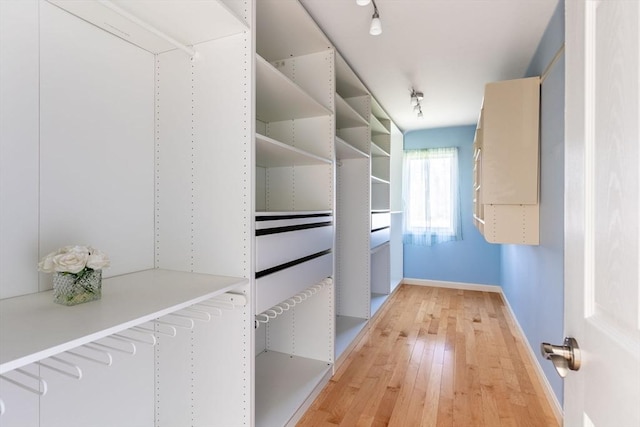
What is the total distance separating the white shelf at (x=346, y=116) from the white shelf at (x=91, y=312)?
1736mm

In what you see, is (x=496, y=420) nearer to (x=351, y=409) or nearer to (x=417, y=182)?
(x=351, y=409)

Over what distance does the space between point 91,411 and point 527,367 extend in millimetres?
2681

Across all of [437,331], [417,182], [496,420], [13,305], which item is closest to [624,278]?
[13,305]

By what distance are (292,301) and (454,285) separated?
12.1ft

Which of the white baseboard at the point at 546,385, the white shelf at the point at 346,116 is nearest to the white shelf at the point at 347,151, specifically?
the white shelf at the point at 346,116

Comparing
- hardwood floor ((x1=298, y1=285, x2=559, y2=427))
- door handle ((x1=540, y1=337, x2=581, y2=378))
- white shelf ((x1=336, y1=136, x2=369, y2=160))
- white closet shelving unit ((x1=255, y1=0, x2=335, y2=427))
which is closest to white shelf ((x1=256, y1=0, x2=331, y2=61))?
white closet shelving unit ((x1=255, y1=0, x2=335, y2=427))

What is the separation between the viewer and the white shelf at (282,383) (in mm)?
1695

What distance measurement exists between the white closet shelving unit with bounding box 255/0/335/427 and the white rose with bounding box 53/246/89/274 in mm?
678

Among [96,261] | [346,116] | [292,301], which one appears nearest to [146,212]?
[96,261]

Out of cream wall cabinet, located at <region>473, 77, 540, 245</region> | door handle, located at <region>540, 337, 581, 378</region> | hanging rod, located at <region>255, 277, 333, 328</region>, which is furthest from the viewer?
cream wall cabinet, located at <region>473, 77, 540, 245</region>

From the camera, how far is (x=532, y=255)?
2.54 metres

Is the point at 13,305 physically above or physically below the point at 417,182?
→ below

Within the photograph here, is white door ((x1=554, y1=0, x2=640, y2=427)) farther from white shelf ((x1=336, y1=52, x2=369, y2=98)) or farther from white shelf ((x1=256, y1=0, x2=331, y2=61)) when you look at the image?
white shelf ((x1=336, y1=52, x2=369, y2=98))

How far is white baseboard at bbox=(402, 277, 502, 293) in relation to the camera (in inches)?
182
